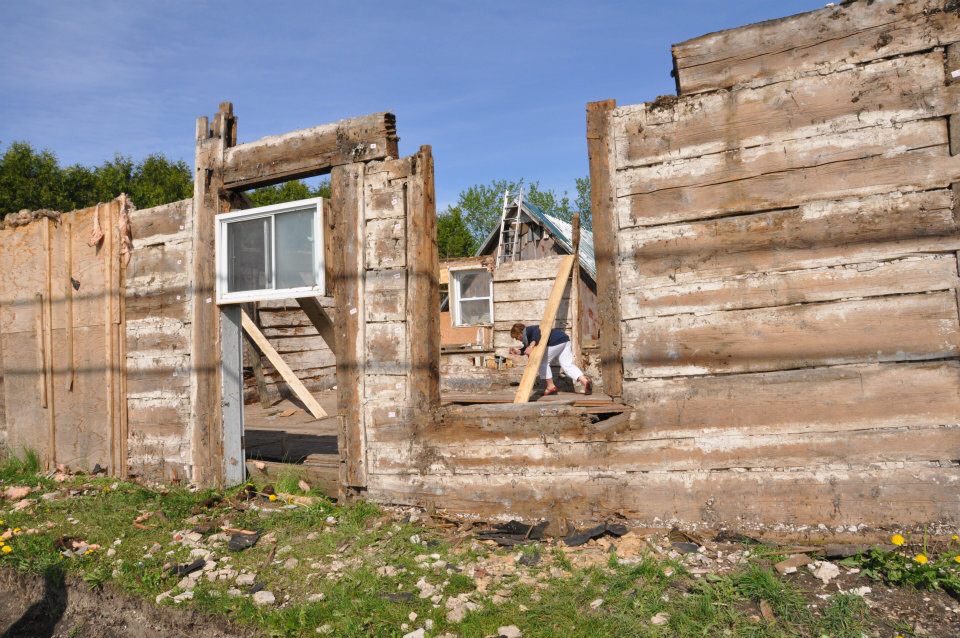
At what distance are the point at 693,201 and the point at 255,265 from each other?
162 inches

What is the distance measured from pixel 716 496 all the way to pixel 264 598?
10.1ft

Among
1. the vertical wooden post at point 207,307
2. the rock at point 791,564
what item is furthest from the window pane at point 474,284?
the rock at point 791,564

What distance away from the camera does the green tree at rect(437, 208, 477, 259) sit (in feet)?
123

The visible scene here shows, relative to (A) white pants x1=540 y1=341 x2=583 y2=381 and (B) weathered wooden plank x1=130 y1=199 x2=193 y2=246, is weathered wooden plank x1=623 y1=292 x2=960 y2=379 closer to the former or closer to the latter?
(A) white pants x1=540 y1=341 x2=583 y2=381

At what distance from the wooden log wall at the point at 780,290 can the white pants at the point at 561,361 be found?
3.12 m

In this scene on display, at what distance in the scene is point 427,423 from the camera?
5.41m

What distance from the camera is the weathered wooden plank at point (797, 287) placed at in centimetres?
419

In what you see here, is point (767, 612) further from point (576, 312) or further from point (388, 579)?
point (576, 312)

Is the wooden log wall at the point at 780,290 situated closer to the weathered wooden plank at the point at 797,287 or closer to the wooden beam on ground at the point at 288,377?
the weathered wooden plank at the point at 797,287

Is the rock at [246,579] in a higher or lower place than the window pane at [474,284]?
lower

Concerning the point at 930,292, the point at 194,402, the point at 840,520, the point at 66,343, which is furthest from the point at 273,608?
the point at 66,343

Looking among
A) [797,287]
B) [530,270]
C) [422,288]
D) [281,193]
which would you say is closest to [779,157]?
[797,287]

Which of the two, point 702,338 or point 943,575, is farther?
point 702,338

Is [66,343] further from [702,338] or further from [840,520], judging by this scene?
[840,520]
